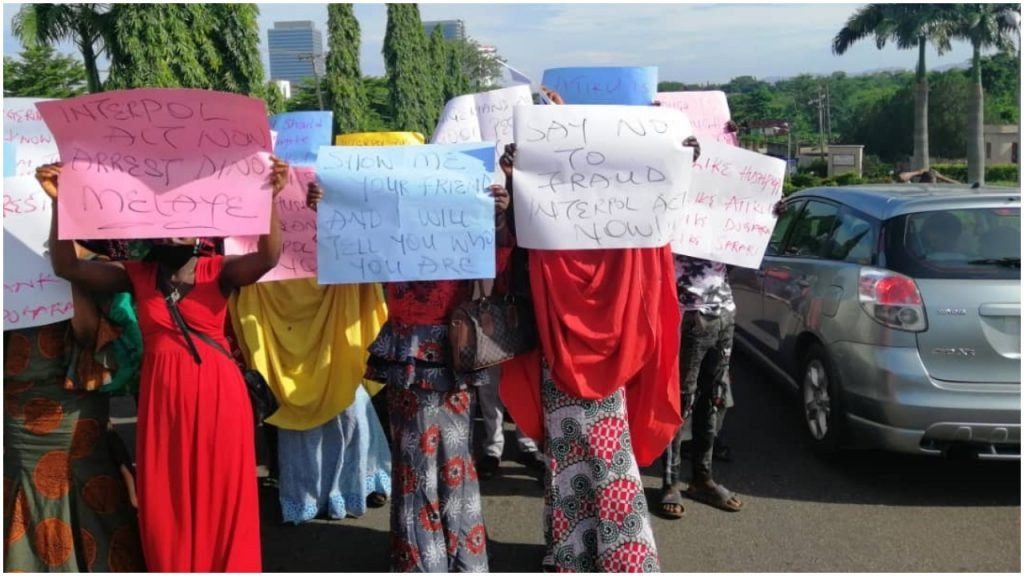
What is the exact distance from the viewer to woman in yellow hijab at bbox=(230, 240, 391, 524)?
157 inches

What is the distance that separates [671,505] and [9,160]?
3207 millimetres

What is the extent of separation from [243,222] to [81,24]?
17.7 meters

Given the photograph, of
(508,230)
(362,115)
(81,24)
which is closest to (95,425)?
(508,230)

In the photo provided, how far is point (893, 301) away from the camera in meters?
4.14

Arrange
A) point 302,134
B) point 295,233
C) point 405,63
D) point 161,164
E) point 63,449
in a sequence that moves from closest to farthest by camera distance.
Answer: point 161,164 → point 63,449 → point 295,233 → point 302,134 → point 405,63

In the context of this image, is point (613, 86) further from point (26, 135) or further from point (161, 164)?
point (26, 135)

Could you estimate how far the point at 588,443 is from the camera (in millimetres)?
3205

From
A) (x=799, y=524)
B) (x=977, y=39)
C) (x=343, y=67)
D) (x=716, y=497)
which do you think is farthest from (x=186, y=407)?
(x=977, y=39)

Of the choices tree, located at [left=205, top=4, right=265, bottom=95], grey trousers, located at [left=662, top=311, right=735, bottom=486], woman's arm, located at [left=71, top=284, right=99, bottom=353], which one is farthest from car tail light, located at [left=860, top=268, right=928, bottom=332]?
tree, located at [left=205, top=4, right=265, bottom=95]

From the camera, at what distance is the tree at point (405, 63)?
32.2 meters

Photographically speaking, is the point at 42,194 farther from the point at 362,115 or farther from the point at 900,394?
the point at 362,115

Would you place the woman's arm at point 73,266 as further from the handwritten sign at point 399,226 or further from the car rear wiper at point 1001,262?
the car rear wiper at point 1001,262

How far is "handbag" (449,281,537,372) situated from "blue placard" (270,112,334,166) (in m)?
1.80

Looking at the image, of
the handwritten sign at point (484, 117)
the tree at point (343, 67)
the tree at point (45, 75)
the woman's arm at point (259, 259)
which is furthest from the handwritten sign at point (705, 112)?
the tree at point (45, 75)
